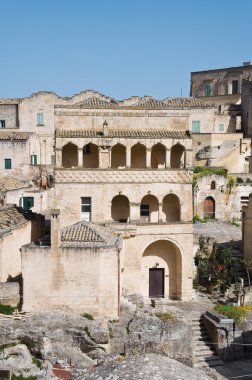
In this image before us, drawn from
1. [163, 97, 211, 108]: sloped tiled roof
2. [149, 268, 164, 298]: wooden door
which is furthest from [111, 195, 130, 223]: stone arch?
[163, 97, 211, 108]: sloped tiled roof

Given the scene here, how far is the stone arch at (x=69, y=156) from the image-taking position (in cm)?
3095

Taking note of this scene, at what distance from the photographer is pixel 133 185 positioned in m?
30.0

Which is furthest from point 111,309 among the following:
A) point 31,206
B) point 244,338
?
point 31,206

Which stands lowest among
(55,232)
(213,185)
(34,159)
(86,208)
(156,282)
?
(156,282)

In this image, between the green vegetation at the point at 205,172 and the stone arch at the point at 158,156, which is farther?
the green vegetation at the point at 205,172

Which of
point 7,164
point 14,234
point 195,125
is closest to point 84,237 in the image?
point 14,234

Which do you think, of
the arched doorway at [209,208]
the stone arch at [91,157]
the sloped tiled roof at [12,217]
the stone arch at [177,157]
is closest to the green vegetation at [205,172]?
the arched doorway at [209,208]

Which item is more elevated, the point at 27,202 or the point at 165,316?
the point at 27,202

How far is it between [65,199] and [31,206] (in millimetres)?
16176

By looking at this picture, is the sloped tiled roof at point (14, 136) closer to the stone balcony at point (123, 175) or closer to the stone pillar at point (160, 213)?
the stone balcony at point (123, 175)

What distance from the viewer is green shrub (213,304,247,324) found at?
26188 mm

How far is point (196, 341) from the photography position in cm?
2584

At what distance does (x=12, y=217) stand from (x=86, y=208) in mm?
4793

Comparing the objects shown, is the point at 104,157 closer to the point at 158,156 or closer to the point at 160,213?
the point at 158,156
